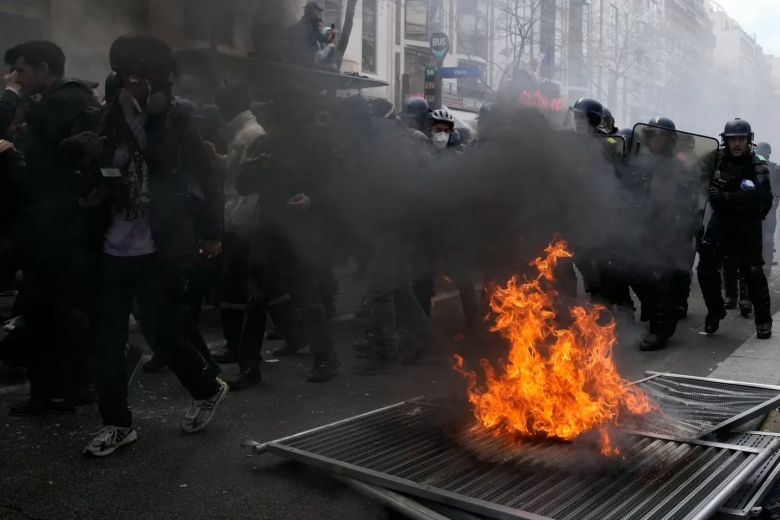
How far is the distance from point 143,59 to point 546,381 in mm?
2150

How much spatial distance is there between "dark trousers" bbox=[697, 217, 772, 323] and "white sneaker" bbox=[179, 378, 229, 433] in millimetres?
4276

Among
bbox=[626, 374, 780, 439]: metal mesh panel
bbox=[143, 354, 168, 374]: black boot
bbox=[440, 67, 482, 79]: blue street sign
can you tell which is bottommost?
bbox=[143, 354, 168, 374]: black boot

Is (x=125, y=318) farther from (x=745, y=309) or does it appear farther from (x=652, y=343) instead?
(x=745, y=309)

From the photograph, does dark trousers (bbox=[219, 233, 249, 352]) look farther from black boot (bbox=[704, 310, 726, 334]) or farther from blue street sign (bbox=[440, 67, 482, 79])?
blue street sign (bbox=[440, 67, 482, 79])

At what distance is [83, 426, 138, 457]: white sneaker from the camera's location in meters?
3.40

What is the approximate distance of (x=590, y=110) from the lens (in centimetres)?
572

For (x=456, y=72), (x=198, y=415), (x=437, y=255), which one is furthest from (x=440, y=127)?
(x=456, y=72)

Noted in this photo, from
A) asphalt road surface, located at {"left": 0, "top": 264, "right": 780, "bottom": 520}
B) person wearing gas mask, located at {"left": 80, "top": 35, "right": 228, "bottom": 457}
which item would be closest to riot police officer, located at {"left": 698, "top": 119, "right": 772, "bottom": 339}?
asphalt road surface, located at {"left": 0, "top": 264, "right": 780, "bottom": 520}

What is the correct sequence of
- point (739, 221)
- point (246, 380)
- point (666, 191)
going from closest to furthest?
1. point (246, 380)
2. point (666, 191)
3. point (739, 221)

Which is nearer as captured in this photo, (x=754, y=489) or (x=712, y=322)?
(x=754, y=489)

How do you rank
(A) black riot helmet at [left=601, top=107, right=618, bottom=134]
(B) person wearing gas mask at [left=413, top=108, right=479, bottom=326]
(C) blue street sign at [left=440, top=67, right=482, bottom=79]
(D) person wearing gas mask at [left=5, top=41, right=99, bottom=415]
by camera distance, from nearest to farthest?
(D) person wearing gas mask at [left=5, top=41, right=99, bottom=415]
(B) person wearing gas mask at [left=413, top=108, right=479, bottom=326]
(A) black riot helmet at [left=601, top=107, right=618, bottom=134]
(C) blue street sign at [left=440, top=67, right=482, bottom=79]

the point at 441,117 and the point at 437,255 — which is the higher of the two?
the point at 441,117

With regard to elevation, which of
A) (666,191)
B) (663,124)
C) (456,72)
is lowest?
(666,191)

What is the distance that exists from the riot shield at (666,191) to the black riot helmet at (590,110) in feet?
0.98
